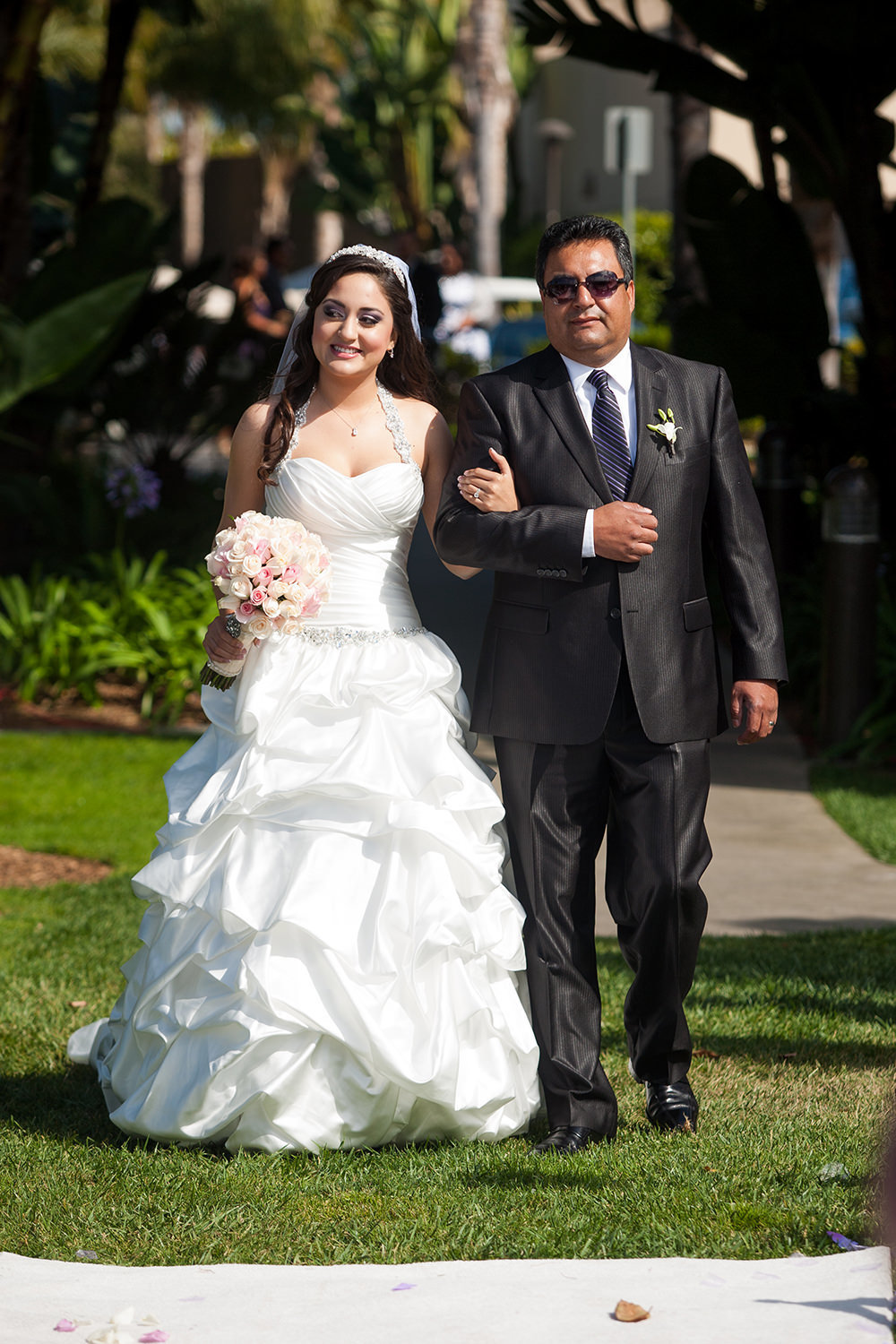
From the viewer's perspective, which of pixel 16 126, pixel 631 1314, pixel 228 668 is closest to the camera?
pixel 631 1314

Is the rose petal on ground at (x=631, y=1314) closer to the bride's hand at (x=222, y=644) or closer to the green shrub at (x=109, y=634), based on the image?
→ the bride's hand at (x=222, y=644)

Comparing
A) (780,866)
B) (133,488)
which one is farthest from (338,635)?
(133,488)

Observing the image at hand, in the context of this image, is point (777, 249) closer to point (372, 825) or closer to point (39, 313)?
point (39, 313)

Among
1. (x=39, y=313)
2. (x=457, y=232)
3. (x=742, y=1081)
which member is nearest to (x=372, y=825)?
(x=742, y=1081)

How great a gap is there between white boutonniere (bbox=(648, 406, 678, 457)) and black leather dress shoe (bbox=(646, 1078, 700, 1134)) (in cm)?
158

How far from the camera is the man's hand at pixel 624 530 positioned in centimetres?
373

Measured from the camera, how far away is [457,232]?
34.1m

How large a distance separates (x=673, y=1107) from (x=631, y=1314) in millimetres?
1049

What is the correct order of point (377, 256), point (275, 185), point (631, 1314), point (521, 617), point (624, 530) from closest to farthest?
point (631, 1314) < point (624, 530) < point (521, 617) < point (377, 256) < point (275, 185)

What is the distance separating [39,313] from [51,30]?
42.8 m

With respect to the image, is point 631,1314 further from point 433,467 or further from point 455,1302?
point 433,467

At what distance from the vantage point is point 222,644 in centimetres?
403

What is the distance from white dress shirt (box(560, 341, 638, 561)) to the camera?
3926 mm

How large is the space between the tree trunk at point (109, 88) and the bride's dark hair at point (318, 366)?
887 centimetres
